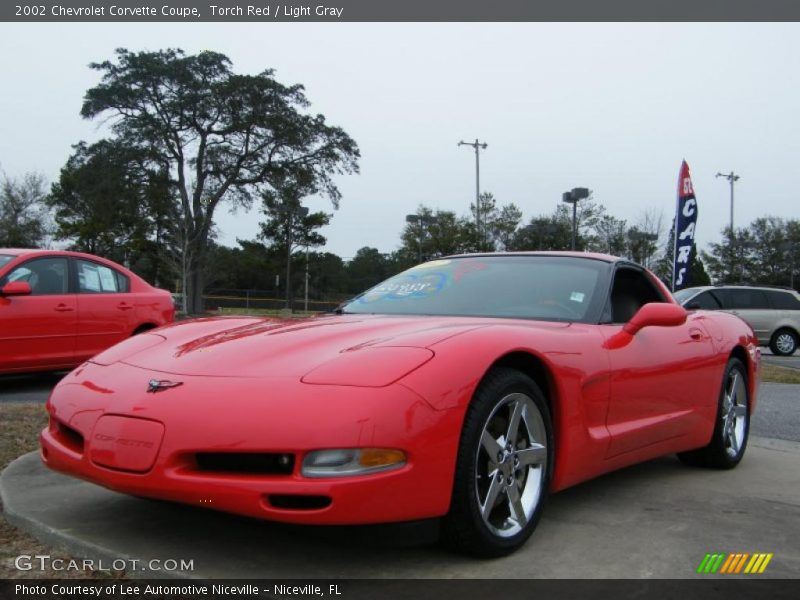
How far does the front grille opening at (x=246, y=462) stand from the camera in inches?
91.7

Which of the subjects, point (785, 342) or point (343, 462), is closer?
point (343, 462)

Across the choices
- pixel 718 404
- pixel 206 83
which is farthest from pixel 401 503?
pixel 206 83

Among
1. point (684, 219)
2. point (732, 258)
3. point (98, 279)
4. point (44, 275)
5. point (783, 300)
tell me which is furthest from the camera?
point (732, 258)

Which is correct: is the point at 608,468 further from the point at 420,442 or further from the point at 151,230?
the point at 151,230

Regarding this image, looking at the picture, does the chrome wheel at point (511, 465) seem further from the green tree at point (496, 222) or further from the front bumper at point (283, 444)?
the green tree at point (496, 222)

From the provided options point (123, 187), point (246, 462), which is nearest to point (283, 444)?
point (246, 462)

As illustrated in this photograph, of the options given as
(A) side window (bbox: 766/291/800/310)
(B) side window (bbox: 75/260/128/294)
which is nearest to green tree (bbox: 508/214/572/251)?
(A) side window (bbox: 766/291/800/310)

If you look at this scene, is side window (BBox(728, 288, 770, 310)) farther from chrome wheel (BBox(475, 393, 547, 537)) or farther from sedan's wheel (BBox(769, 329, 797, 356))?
chrome wheel (BBox(475, 393, 547, 537))

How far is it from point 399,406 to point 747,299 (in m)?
17.6

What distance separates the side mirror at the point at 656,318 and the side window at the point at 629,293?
0.49 ft

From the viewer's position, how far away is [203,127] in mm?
42969

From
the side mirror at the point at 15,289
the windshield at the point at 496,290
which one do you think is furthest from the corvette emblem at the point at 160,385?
the side mirror at the point at 15,289

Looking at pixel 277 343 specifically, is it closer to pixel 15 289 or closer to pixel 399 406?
pixel 399 406

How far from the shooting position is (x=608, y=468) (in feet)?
11.1
